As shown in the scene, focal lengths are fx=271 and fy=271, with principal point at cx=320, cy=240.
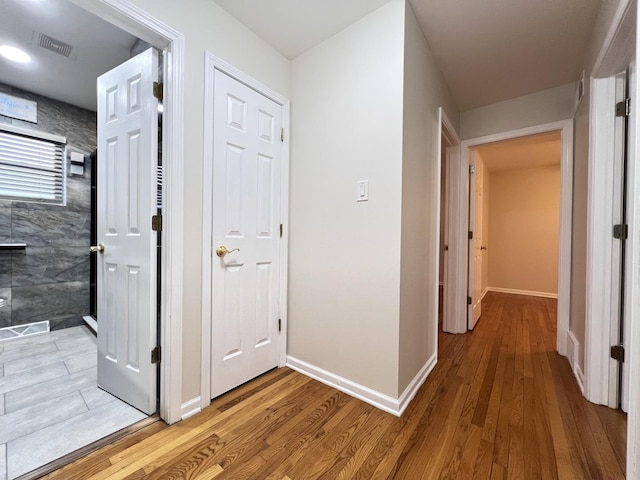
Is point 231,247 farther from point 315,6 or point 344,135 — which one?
point 315,6

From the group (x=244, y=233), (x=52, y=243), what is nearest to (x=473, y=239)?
(x=244, y=233)

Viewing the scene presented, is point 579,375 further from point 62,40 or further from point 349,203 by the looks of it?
point 62,40

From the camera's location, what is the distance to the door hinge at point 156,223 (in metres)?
1.46

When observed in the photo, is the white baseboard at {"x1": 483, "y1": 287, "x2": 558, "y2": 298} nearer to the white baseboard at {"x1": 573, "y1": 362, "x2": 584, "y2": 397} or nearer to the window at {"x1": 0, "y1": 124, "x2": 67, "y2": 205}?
the white baseboard at {"x1": 573, "y1": 362, "x2": 584, "y2": 397}

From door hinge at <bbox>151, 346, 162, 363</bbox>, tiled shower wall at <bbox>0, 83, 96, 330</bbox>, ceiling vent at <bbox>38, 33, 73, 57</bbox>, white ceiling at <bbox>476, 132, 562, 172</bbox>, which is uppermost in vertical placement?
white ceiling at <bbox>476, 132, 562, 172</bbox>

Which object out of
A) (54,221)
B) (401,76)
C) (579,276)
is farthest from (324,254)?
(54,221)

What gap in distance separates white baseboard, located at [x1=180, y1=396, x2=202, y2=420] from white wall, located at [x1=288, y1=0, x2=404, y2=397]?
738 mm

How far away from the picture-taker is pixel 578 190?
2.18 meters

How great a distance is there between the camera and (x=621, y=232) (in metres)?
1.58

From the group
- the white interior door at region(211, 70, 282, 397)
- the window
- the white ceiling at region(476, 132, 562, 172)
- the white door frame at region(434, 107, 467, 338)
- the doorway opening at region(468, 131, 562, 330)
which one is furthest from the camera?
the doorway opening at region(468, 131, 562, 330)

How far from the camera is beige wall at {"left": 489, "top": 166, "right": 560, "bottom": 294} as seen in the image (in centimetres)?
493

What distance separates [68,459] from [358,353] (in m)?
1.48

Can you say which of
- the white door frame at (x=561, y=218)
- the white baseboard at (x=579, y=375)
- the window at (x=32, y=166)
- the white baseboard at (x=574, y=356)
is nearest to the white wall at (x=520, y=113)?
the white door frame at (x=561, y=218)

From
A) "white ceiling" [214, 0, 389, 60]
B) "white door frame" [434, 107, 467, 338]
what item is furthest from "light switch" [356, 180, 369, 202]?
"white door frame" [434, 107, 467, 338]
